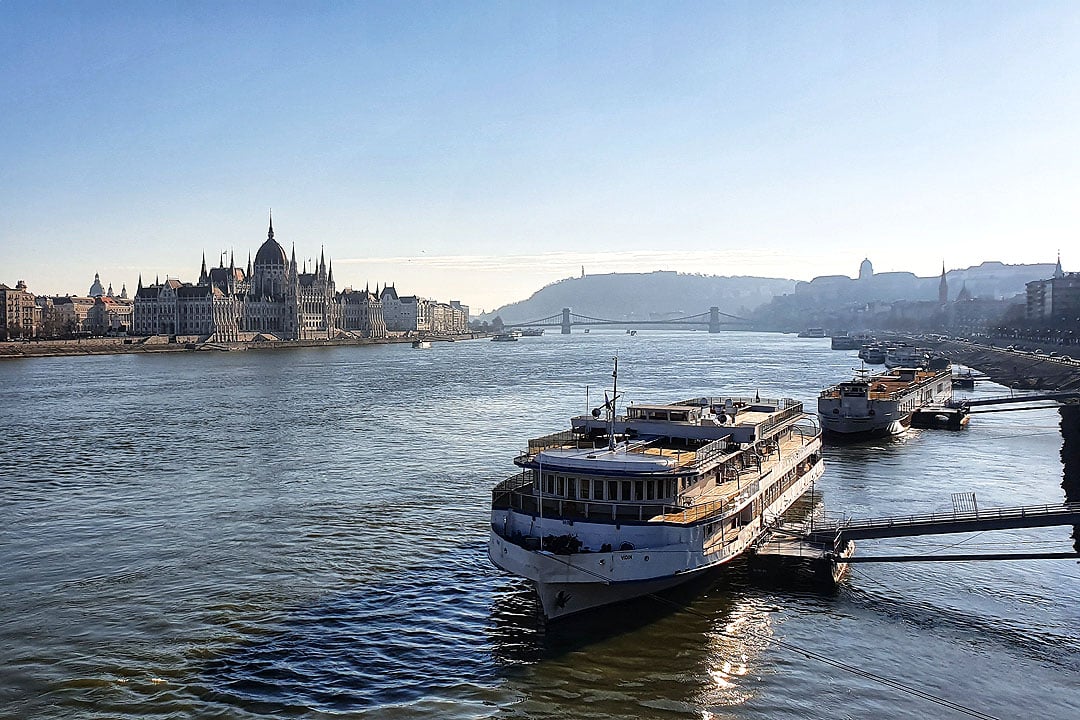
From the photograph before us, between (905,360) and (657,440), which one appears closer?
(657,440)

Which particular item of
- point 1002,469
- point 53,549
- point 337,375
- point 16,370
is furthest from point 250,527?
point 16,370

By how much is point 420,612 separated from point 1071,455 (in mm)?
39311

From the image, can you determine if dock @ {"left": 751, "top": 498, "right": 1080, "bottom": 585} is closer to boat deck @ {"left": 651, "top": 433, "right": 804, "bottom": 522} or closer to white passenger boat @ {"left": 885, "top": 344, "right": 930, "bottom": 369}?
boat deck @ {"left": 651, "top": 433, "right": 804, "bottom": 522}

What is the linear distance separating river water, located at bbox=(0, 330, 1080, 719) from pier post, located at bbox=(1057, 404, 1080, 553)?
655mm

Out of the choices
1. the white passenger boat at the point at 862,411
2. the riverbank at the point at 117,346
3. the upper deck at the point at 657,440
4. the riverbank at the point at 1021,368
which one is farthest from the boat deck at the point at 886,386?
the riverbank at the point at 117,346

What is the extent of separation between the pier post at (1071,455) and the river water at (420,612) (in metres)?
0.66

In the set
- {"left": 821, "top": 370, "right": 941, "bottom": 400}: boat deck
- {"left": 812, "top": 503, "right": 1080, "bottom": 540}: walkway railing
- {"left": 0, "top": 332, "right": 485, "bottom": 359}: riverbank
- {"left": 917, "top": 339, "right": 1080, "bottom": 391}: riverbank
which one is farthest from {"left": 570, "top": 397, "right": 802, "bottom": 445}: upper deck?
{"left": 0, "top": 332, "right": 485, "bottom": 359}: riverbank

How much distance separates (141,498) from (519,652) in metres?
22.3

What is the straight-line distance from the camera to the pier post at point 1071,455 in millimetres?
36112

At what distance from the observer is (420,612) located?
75.2 feet

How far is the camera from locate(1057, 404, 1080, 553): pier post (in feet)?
118

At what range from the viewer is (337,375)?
11431 cm

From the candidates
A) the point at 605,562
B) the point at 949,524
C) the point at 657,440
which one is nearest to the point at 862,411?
the point at 949,524

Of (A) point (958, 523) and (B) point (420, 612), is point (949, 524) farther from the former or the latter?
(B) point (420, 612)
